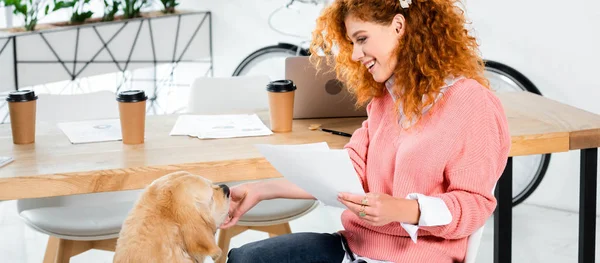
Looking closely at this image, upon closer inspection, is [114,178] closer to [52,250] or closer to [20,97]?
[20,97]

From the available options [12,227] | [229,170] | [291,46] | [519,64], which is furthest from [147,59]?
[229,170]

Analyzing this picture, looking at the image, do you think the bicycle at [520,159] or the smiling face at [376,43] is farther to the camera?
the bicycle at [520,159]

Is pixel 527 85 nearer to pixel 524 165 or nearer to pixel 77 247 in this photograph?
pixel 524 165

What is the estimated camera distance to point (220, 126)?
2506 mm

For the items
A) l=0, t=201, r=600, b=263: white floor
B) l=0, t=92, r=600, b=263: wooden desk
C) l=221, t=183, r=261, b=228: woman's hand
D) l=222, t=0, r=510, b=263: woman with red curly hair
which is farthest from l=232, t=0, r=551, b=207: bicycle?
l=221, t=183, r=261, b=228: woman's hand

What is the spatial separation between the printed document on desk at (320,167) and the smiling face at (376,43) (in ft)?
1.04

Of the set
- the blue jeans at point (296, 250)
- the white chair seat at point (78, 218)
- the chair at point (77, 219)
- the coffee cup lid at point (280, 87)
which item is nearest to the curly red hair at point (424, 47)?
the blue jeans at point (296, 250)

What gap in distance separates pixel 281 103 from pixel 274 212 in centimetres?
49

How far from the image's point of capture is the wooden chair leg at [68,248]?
270 cm

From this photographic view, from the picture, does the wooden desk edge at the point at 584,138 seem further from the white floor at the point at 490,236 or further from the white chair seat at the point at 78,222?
the white chair seat at the point at 78,222

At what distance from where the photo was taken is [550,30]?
12.0ft

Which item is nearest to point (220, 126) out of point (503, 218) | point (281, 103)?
point (281, 103)

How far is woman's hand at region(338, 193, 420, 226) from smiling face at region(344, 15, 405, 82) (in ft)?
1.24

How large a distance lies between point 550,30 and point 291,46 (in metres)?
1.57
